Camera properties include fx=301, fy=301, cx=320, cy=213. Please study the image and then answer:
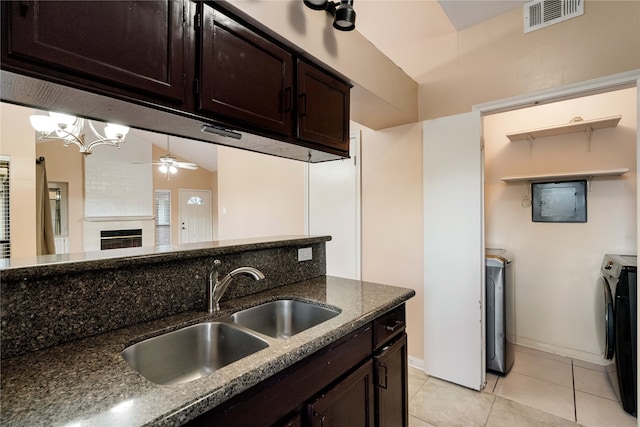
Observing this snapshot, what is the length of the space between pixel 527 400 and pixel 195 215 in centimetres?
867

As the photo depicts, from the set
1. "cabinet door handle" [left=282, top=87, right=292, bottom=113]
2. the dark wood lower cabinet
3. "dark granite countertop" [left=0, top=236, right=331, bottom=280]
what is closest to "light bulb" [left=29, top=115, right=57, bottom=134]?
"dark granite countertop" [left=0, top=236, right=331, bottom=280]

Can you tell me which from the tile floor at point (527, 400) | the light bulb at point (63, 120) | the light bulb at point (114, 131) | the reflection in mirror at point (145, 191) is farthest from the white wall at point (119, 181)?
the tile floor at point (527, 400)

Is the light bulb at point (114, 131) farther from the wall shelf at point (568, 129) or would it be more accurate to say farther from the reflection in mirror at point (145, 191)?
the wall shelf at point (568, 129)

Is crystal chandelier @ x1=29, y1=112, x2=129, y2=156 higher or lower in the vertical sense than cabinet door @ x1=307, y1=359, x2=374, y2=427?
higher

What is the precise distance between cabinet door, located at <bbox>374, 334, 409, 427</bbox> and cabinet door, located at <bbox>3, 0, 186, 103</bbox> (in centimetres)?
146

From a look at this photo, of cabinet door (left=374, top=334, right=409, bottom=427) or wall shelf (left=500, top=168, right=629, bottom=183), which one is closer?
cabinet door (left=374, top=334, right=409, bottom=427)

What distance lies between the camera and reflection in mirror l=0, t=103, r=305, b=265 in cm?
342

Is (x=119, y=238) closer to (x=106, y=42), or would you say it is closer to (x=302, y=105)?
(x=302, y=105)

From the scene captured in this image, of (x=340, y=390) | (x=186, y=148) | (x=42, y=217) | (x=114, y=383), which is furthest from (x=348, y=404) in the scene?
(x=186, y=148)

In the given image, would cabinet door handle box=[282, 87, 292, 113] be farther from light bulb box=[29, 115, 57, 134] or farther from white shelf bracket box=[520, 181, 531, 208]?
white shelf bracket box=[520, 181, 531, 208]

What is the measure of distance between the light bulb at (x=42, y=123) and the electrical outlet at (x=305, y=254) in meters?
2.45

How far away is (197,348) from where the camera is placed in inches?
48.6

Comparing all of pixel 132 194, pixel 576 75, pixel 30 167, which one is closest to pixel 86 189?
pixel 132 194

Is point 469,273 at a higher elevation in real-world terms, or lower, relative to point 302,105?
lower
